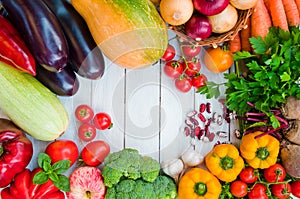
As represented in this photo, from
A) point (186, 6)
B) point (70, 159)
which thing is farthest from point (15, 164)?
point (186, 6)

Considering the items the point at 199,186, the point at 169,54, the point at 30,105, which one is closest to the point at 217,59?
the point at 169,54

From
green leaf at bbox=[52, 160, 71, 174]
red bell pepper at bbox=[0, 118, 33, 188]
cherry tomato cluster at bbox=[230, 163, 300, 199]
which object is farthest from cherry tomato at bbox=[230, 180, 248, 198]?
red bell pepper at bbox=[0, 118, 33, 188]

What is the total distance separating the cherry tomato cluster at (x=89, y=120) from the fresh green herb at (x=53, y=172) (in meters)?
0.12

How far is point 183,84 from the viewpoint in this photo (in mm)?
1397

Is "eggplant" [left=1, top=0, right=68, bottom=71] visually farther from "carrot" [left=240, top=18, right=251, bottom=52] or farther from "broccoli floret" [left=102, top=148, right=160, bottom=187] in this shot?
Result: "carrot" [left=240, top=18, right=251, bottom=52]

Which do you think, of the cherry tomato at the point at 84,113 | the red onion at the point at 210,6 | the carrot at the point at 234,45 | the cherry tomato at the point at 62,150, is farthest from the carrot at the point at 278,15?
the cherry tomato at the point at 62,150

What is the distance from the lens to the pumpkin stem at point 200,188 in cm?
140

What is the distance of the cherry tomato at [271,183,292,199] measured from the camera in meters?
1.45

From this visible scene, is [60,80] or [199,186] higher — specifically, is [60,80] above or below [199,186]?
above

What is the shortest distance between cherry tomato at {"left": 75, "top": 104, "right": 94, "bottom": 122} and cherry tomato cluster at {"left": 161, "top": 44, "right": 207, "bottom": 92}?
0.28 meters

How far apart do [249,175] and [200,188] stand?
19 centimetres

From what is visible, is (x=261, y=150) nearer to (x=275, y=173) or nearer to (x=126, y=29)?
(x=275, y=173)

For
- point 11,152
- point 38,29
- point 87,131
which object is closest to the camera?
point 38,29

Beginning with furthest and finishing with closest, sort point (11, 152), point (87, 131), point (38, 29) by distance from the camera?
point (87, 131) → point (11, 152) → point (38, 29)
